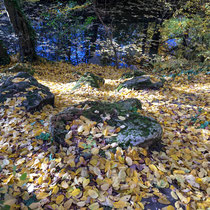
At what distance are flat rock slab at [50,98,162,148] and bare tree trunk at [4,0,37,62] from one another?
29.5 feet

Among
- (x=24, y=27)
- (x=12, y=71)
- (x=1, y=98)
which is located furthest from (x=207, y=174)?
(x=24, y=27)

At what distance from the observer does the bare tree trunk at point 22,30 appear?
28.2 feet

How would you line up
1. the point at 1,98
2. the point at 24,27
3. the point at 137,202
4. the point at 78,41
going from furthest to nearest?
the point at 78,41
the point at 24,27
the point at 1,98
the point at 137,202

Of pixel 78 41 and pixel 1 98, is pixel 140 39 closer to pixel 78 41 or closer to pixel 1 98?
pixel 78 41

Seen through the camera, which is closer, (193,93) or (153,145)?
(153,145)

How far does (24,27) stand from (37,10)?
3888 mm

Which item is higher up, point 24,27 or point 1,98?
point 24,27

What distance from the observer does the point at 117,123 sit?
2389mm

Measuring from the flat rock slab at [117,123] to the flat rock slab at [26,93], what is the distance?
1.27 m

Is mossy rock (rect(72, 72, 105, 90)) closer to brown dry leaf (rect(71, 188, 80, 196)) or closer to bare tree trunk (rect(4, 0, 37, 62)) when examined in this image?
brown dry leaf (rect(71, 188, 80, 196))

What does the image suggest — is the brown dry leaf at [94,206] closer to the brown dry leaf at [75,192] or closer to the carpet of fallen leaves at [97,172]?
the carpet of fallen leaves at [97,172]

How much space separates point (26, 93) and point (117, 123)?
97.7 inches

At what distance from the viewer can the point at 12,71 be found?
7648mm

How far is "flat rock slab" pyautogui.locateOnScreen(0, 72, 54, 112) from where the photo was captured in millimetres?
3438
